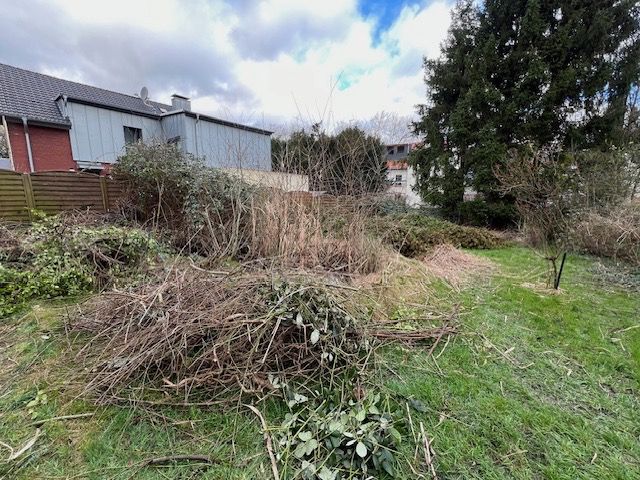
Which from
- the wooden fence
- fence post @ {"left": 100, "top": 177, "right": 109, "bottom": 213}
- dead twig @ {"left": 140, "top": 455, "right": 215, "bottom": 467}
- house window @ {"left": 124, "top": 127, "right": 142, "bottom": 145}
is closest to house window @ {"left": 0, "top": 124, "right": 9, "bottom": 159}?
house window @ {"left": 124, "top": 127, "right": 142, "bottom": 145}

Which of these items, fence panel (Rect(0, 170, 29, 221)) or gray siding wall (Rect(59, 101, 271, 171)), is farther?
gray siding wall (Rect(59, 101, 271, 171))

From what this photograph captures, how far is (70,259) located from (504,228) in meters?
10.3

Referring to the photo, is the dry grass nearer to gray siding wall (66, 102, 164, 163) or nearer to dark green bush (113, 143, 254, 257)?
dark green bush (113, 143, 254, 257)

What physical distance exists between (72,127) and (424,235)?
41.6 feet

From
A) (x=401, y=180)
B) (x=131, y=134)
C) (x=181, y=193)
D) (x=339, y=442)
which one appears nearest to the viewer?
(x=339, y=442)

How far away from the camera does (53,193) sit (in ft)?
17.9

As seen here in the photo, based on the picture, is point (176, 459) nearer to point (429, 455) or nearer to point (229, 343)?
point (229, 343)

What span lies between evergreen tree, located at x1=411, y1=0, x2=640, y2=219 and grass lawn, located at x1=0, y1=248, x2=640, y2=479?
7.22 meters

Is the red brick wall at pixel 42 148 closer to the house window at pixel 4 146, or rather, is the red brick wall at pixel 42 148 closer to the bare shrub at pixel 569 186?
the house window at pixel 4 146

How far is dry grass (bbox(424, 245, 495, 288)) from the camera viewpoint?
4.33m

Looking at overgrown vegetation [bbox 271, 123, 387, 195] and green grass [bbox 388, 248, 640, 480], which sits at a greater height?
overgrown vegetation [bbox 271, 123, 387, 195]

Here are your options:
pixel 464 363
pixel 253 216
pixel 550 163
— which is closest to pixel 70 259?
pixel 253 216

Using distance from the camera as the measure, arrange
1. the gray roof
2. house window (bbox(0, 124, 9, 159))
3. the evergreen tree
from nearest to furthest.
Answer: the evergreen tree < house window (bbox(0, 124, 9, 159)) < the gray roof

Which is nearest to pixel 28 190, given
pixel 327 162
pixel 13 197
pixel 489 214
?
pixel 13 197
